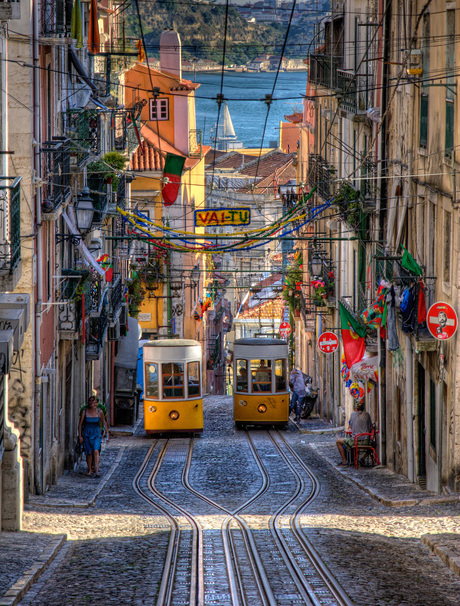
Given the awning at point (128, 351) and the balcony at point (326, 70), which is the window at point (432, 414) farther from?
the awning at point (128, 351)

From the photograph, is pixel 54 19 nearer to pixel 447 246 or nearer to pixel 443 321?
pixel 447 246

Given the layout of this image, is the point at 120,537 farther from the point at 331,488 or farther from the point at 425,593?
the point at 331,488

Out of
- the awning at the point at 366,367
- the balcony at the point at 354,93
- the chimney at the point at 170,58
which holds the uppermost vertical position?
the chimney at the point at 170,58

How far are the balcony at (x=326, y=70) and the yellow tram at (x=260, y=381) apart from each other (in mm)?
6444

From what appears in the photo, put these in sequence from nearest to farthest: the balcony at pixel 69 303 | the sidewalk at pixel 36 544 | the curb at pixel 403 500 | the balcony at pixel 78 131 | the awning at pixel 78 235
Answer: the sidewalk at pixel 36 544 → the curb at pixel 403 500 → the balcony at pixel 69 303 → the awning at pixel 78 235 → the balcony at pixel 78 131

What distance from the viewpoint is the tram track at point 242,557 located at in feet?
27.6

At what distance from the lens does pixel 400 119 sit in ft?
55.4

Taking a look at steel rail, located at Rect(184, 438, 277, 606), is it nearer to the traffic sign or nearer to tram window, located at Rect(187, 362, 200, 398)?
tram window, located at Rect(187, 362, 200, 398)

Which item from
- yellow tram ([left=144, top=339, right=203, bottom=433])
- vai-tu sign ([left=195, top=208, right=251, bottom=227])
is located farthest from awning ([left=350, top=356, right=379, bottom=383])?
yellow tram ([left=144, top=339, right=203, bottom=433])

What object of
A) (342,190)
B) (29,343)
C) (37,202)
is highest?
(342,190)

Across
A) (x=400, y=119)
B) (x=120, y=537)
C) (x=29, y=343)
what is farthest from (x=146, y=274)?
(x=120, y=537)

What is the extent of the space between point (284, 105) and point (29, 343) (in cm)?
12827

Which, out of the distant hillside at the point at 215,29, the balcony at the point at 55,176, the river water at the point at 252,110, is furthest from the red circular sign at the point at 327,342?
the river water at the point at 252,110

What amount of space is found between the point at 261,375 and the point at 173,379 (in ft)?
9.01
